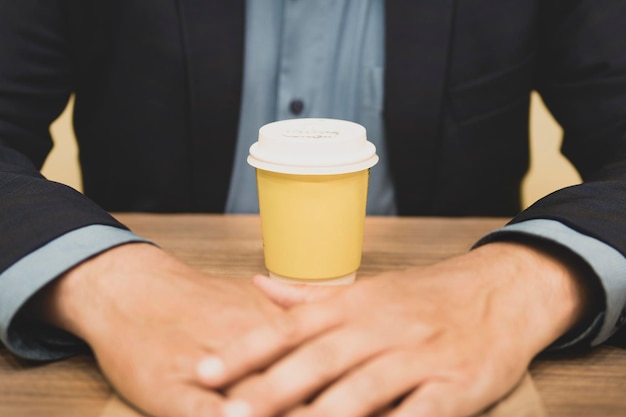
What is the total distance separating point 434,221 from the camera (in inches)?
41.8

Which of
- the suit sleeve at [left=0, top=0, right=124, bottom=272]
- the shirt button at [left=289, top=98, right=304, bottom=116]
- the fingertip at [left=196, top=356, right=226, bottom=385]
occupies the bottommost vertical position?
the shirt button at [left=289, top=98, right=304, bottom=116]

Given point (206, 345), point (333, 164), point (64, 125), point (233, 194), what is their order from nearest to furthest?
point (206, 345) < point (333, 164) < point (233, 194) < point (64, 125)

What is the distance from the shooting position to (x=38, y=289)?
65 cm

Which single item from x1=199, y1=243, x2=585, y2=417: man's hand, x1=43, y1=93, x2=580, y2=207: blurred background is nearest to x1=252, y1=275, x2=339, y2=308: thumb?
x1=199, y1=243, x2=585, y2=417: man's hand

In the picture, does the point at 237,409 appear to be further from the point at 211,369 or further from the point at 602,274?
the point at 602,274

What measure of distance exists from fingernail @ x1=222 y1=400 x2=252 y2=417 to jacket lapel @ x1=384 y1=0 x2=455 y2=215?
0.77 m

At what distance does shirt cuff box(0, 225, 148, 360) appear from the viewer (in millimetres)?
643

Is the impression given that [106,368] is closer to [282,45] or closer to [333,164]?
[333,164]

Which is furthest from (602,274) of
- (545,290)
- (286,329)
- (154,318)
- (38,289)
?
(38,289)

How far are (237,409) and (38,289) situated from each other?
253 mm

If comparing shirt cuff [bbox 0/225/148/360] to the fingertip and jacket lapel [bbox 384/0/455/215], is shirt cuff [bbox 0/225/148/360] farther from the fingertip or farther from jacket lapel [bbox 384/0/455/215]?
jacket lapel [bbox 384/0/455/215]

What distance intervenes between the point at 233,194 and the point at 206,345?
773 millimetres

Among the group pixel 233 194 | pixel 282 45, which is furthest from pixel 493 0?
pixel 233 194

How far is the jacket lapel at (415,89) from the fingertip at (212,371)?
74 cm
